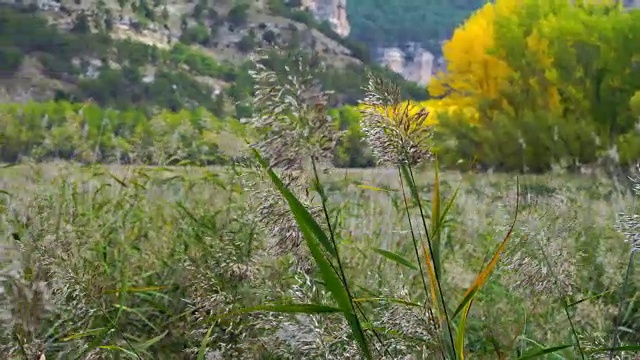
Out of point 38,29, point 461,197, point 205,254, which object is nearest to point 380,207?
point 461,197

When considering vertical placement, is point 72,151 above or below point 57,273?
below

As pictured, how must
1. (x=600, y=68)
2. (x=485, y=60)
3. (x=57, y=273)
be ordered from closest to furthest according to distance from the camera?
(x=57, y=273), (x=600, y=68), (x=485, y=60)

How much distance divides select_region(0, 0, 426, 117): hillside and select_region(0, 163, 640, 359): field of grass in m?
35.1

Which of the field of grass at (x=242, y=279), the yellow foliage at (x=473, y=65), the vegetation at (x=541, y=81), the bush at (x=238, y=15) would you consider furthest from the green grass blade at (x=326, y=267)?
the bush at (x=238, y=15)

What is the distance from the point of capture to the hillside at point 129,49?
4559 cm

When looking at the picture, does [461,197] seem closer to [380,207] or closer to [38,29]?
[380,207]

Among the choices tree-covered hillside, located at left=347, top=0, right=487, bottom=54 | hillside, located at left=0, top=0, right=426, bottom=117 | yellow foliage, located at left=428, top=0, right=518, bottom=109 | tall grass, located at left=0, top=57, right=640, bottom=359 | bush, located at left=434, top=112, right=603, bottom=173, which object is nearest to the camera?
tall grass, located at left=0, top=57, right=640, bottom=359

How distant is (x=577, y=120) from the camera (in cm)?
1934

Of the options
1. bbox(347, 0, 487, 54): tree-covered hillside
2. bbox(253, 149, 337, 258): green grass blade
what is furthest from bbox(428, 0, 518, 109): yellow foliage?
bbox(347, 0, 487, 54): tree-covered hillside

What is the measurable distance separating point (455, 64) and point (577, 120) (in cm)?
529

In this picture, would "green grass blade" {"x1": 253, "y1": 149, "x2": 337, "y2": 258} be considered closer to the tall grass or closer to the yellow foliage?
the tall grass

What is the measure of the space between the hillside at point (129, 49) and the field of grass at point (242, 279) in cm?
3507

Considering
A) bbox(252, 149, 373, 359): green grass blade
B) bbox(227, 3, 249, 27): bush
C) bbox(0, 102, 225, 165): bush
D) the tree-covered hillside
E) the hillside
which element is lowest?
the hillside

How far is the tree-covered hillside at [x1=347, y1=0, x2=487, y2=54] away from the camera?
2456 inches
